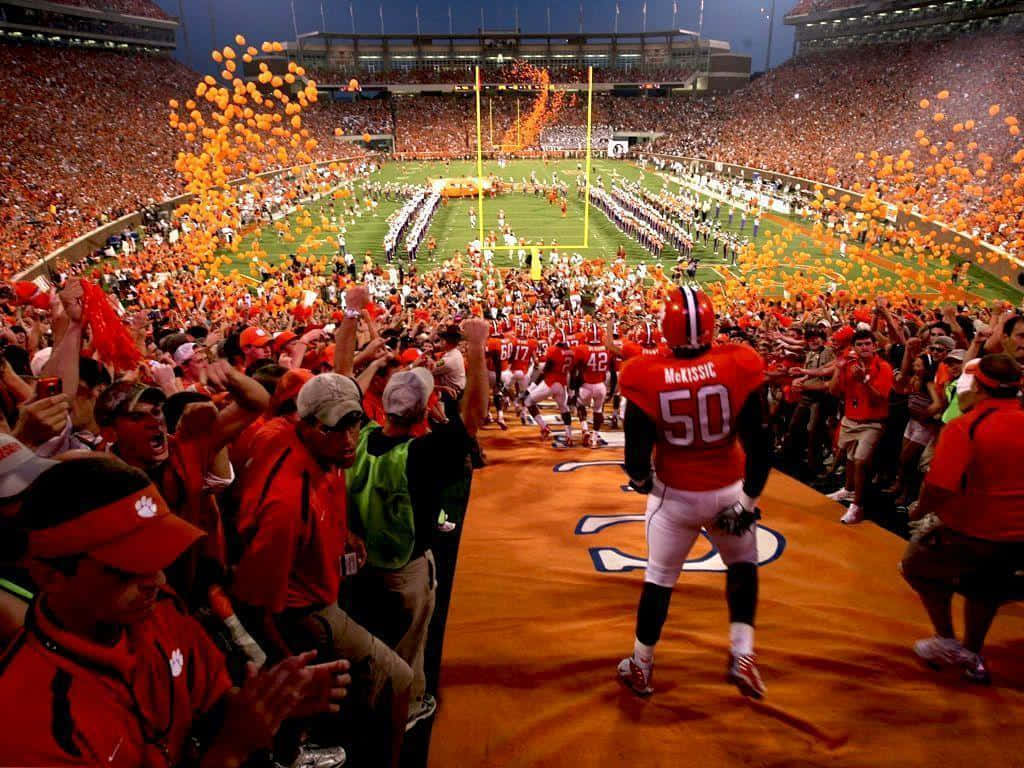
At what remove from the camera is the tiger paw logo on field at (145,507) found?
1.22m

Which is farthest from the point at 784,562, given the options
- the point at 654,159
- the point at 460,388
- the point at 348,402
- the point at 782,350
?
the point at 654,159

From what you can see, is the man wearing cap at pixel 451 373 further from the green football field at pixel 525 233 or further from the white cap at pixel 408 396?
the green football field at pixel 525 233

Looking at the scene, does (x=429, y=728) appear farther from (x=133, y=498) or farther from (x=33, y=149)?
(x=33, y=149)

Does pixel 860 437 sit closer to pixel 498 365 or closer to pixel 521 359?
pixel 498 365

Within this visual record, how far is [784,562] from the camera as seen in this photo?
4.06 m

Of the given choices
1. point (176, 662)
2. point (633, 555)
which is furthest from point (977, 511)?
point (176, 662)

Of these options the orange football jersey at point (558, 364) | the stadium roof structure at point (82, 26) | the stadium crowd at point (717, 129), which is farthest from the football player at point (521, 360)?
the stadium roof structure at point (82, 26)

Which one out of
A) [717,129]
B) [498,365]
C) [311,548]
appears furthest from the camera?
[717,129]

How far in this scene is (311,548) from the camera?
2197 mm

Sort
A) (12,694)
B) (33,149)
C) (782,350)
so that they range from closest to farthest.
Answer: (12,694), (782,350), (33,149)

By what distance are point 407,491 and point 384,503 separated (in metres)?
0.17

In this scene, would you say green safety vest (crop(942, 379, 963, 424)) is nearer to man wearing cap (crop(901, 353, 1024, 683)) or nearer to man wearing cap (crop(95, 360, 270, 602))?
man wearing cap (crop(901, 353, 1024, 683))

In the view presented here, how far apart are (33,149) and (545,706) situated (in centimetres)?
3461

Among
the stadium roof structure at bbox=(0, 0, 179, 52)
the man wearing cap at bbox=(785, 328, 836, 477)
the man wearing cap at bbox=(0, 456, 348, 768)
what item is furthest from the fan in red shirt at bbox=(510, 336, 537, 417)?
the stadium roof structure at bbox=(0, 0, 179, 52)
